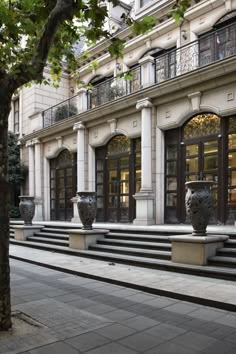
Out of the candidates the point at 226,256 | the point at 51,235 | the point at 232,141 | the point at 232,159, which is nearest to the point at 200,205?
the point at 226,256

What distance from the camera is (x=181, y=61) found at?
13.6m

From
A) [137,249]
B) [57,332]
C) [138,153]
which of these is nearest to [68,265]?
[137,249]

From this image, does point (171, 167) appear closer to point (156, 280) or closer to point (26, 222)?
point (26, 222)

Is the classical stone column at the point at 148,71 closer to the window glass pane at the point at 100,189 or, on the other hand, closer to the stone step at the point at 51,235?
the window glass pane at the point at 100,189

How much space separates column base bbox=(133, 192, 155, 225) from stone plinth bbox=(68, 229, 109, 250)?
2.39 metres

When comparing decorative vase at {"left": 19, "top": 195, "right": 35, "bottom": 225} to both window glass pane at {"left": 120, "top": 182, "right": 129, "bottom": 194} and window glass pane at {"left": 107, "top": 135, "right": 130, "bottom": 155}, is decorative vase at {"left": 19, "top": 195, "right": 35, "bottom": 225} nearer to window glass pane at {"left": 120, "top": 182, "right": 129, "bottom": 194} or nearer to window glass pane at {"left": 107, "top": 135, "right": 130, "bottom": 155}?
window glass pane at {"left": 120, "top": 182, "right": 129, "bottom": 194}

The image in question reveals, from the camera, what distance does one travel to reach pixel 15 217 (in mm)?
21156

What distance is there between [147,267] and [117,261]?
101 cm

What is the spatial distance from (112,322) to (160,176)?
8.92 m

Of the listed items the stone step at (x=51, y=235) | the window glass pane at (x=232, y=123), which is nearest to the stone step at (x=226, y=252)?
the window glass pane at (x=232, y=123)

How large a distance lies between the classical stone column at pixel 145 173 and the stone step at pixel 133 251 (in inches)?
117

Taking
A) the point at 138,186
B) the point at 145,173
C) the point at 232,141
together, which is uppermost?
the point at 232,141

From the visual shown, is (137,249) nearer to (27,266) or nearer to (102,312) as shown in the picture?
(27,266)

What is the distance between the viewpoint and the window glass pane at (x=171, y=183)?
13308mm
